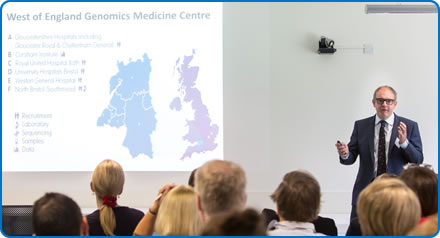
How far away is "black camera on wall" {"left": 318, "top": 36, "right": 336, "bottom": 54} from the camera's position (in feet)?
16.8

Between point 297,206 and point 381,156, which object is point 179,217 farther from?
point 381,156

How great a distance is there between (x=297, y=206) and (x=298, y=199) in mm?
33

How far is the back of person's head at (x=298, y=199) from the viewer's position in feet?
6.71

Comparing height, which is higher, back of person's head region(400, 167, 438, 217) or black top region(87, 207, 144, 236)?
back of person's head region(400, 167, 438, 217)

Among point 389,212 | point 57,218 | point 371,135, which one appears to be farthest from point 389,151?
point 57,218

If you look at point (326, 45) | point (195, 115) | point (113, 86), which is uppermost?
point (326, 45)

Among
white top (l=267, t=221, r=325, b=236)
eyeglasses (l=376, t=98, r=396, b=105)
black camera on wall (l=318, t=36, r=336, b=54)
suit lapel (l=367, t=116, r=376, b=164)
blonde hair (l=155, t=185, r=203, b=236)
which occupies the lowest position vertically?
white top (l=267, t=221, r=325, b=236)

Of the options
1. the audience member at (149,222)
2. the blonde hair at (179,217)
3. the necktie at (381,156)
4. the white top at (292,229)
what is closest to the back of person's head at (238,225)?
the blonde hair at (179,217)

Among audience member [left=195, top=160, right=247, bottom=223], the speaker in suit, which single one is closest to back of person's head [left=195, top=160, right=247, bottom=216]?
audience member [left=195, top=160, right=247, bottom=223]

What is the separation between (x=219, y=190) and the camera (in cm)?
195

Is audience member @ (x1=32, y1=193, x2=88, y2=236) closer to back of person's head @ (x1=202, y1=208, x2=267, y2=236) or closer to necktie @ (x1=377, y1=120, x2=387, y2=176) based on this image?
back of person's head @ (x1=202, y1=208, x2=267, y2=236)

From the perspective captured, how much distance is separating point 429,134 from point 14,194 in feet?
14.9

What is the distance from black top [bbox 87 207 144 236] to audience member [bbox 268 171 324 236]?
2.36ft

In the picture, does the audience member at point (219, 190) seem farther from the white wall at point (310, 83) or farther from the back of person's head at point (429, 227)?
the white wall at point (310, 83)
